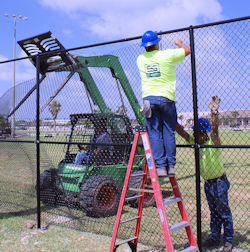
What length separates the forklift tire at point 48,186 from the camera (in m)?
6.16

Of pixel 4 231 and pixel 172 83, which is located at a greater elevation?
pixel 172 83

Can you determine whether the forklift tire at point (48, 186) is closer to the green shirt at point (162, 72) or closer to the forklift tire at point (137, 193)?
the forklift tire at point (137, 193)

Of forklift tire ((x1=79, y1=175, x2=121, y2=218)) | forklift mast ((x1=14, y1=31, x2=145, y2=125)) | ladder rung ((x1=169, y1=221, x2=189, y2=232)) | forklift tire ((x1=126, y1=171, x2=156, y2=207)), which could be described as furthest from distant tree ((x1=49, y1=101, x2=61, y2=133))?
ladder rung ((x1=169, y1=221, x2=189, y2=232))

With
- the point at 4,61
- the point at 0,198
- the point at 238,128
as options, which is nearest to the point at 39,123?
the point at 4,61

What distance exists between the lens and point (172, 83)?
3.39 metres

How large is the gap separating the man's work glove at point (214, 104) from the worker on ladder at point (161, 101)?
1.54ft

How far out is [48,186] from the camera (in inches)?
247

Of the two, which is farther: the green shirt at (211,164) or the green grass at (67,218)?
the green grass at (67,218)

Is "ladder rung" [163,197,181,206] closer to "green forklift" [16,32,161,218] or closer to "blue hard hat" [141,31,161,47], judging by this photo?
"blue hard hat" [141,31,161,47]

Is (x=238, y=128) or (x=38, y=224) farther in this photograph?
(x=38, y=224)

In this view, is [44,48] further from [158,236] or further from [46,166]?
[158,236]

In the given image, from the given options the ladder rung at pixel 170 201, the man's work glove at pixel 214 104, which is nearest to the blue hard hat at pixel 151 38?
the man's work glove at pixel 214 104

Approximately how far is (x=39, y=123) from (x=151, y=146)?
2.52 metres

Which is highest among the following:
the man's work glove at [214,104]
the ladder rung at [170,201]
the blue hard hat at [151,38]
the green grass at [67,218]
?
the blue hard hat at [151,38]
